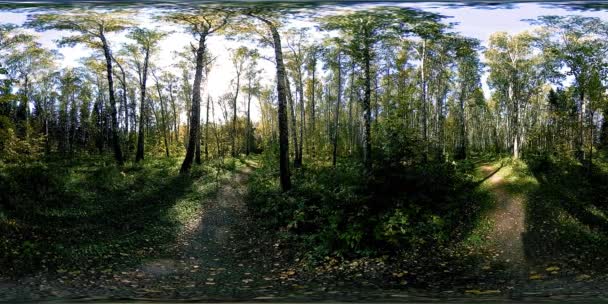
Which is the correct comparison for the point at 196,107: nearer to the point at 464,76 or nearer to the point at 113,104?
the point at 113,104

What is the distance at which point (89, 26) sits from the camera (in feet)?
7.59

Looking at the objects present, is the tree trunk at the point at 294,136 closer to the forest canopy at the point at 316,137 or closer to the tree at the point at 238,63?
the forest canopy at the point at 316,137

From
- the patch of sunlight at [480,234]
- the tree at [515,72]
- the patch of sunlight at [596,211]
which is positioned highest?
the tree at [515,72]

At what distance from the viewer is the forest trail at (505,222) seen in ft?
7.04

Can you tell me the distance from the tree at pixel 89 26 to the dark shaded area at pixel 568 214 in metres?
2.25

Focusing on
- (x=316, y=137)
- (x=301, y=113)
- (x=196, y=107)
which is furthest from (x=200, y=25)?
(x=316, y=137)

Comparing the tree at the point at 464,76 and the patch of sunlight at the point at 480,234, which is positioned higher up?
the tree at the point at 464,76

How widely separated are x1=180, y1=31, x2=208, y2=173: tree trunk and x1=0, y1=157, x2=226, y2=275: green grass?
58mm

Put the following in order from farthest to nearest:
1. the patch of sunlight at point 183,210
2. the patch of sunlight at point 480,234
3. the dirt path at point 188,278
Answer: the patch of sunlight at point 183,210 < the patch of sunlight at point 480,234 < the dirt path at point 188,278

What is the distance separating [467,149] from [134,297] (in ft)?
5.90

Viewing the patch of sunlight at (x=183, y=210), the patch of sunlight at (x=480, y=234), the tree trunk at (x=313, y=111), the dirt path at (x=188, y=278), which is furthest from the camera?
the tree trunk at (x=313, y=111)

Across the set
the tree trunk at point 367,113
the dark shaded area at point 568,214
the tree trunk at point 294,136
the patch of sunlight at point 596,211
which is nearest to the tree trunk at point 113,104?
the tree trunk at point 294,136

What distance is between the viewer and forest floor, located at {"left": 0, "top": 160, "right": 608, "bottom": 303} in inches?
81.4

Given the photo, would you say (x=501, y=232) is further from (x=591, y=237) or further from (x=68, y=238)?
(x=68, y=238)
